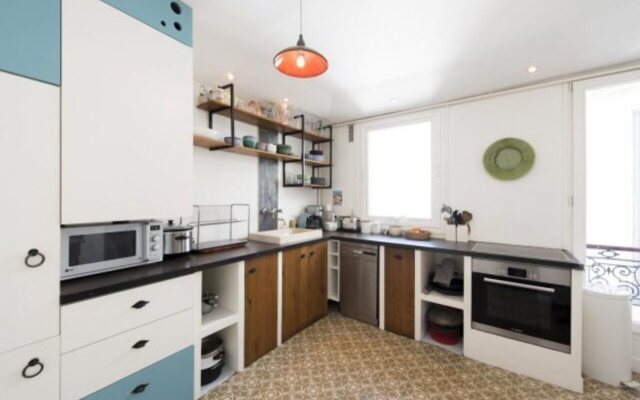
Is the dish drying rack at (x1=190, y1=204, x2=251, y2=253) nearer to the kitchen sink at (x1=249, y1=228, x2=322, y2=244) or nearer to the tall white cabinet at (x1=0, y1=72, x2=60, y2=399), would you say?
the kitchen sink at (x1=249, y1=228, x2=322, y2=244)

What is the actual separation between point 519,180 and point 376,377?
2138 millimetres

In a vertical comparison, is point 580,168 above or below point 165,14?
below

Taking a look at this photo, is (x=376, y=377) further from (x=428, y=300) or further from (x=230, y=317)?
(x=230, y=317)

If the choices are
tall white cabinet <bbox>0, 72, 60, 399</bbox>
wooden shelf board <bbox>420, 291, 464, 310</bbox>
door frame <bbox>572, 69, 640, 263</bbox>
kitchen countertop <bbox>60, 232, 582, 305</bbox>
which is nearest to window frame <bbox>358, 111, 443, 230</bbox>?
kitchen countertop <bbox>60, 232, 582, 305</bbox>

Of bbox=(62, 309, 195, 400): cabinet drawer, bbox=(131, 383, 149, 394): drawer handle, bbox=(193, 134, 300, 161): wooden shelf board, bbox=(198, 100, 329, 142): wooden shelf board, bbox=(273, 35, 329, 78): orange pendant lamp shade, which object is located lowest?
bbox=(131, 383, 149, 394): drawer handle

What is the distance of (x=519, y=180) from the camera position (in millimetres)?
2457

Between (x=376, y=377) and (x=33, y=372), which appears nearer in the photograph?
(x=33, y=372)

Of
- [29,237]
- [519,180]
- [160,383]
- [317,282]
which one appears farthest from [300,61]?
[519,180]

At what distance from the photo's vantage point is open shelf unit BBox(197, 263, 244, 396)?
188 centimetres

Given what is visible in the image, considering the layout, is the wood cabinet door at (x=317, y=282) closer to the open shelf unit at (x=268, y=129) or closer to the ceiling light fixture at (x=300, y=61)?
the open shelf unit at (x=268, y=129)

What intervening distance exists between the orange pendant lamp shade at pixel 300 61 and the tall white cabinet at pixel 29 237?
3.34 ft

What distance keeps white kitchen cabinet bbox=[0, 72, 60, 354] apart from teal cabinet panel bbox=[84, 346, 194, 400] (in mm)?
404

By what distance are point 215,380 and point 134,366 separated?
27.5 inches

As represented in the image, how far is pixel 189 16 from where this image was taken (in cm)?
159
